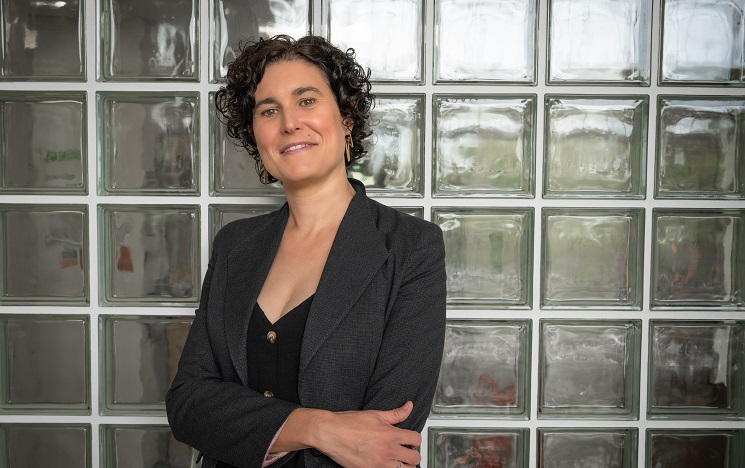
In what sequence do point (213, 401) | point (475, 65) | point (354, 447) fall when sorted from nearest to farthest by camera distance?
point (354, 447) < point (213, 401) < point (475, 65)

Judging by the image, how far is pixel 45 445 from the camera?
205cm

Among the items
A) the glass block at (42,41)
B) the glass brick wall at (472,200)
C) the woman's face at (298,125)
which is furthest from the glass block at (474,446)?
the glass block at (42,41)

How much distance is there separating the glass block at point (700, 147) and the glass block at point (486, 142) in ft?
1.30

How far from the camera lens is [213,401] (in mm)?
1340

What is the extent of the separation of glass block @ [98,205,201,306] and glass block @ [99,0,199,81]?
405 mm

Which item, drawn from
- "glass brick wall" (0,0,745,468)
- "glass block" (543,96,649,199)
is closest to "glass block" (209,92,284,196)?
Result: "glass brick wall" (0,0,745,468)

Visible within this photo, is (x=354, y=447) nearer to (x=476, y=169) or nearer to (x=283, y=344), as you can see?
(x=283, y=344)

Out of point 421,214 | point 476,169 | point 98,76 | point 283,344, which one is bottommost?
point 283,344

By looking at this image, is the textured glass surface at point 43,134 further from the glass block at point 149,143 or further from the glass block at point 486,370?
the glass block at point 486,370

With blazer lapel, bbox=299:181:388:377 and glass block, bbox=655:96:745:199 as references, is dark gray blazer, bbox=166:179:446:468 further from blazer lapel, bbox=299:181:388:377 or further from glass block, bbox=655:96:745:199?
glass block, bbox=655:96:745:199

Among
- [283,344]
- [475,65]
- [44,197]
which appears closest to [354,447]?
[283,344]

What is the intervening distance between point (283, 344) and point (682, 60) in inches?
57.0

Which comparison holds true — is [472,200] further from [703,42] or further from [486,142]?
[703,42]

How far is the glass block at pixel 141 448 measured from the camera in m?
2.02
